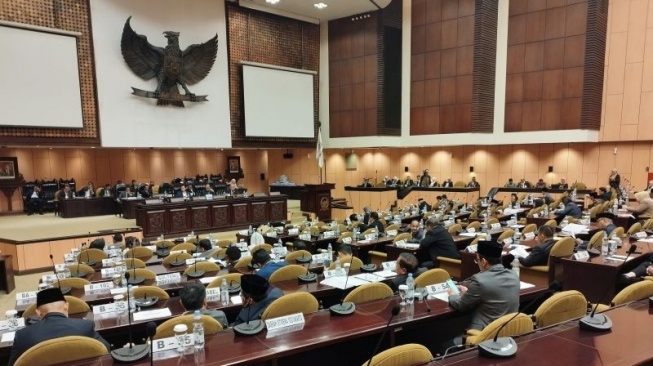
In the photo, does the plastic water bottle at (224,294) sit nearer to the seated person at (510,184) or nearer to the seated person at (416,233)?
the seated person at (416,233)

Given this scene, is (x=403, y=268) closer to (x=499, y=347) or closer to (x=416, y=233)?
(x=499, y=347)

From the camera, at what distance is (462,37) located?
622 inches

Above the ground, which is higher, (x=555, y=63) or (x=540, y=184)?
(x=555, y=63)

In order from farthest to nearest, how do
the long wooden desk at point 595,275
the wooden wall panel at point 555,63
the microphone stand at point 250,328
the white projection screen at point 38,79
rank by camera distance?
the wooden wall panel at point 555,63, the white projection screen at point 38,79, the long wooden desk at point 595,275, the microphone stand at point 250,328

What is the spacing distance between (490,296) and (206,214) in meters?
10.0

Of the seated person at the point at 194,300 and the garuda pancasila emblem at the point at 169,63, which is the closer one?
the seated person at the point at 194,300

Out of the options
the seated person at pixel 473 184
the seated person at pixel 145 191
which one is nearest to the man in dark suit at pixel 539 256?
the seated person at pixel 473 184

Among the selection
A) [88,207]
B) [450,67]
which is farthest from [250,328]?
[450,67]

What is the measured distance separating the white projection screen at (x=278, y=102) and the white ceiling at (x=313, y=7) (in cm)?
242

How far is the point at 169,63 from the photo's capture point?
45.9ft

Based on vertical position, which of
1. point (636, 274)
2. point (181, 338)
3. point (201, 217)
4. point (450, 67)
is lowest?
point (201, 217)

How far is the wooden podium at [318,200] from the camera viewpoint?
1438 cm

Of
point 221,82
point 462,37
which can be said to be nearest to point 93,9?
point 221,82

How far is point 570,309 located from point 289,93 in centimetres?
1535
